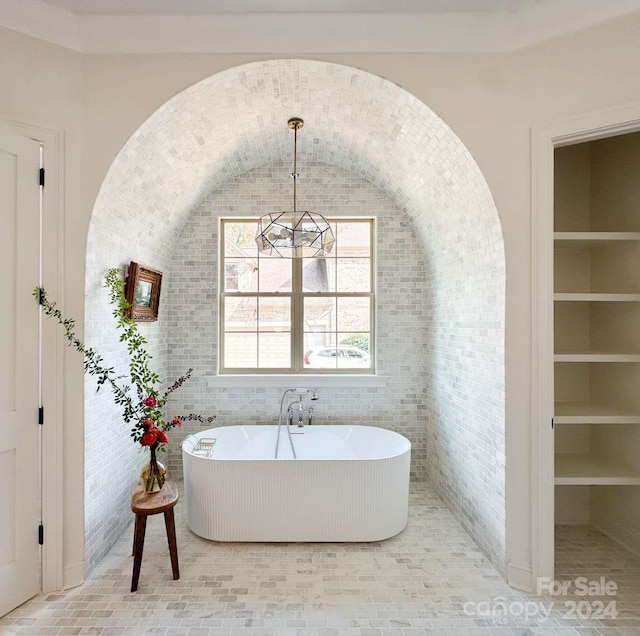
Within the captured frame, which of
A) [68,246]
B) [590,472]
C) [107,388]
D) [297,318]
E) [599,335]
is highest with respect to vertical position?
[68,246]

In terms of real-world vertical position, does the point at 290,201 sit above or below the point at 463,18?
below

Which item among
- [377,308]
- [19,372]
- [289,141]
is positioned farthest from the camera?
Answer: [377,308]

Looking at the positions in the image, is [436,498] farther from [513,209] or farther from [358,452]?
[513,209]

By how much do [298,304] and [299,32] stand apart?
7.02 ft

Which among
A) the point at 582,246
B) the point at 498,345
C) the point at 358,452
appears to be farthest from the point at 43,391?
the point at 582,246

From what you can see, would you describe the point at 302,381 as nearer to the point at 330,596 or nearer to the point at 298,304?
the point at 298,304

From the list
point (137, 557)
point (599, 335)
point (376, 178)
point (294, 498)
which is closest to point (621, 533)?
point (599, 335)

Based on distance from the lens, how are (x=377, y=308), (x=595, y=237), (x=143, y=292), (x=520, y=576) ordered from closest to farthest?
1. (x=520, y=576)
2. (x=595, y=237)
3. (x=143, y=292)
4. (x=377, y=308)

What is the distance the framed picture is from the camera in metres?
2.65

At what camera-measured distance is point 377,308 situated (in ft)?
11.6

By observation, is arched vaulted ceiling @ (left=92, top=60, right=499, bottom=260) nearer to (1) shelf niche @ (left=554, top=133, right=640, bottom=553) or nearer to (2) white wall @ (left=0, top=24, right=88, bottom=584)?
(2) white wall @ (left=0, top=24, right=88, bottom=584)

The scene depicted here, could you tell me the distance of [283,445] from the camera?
10.6ft

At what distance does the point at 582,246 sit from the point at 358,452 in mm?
2245

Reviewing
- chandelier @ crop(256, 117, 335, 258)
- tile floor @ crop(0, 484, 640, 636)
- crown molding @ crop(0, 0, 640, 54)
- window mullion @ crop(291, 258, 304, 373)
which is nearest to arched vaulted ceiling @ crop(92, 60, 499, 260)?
crown molding @ crop(0, 0, 640, 54)
